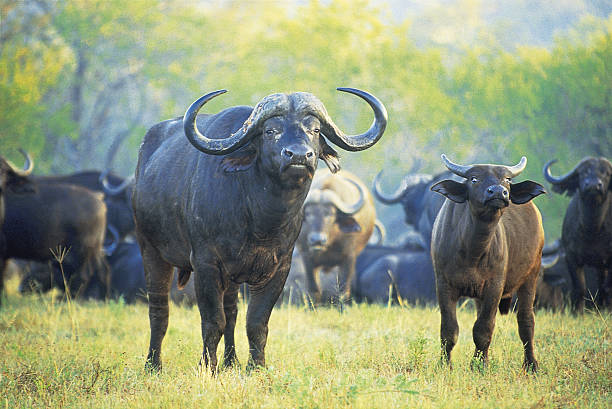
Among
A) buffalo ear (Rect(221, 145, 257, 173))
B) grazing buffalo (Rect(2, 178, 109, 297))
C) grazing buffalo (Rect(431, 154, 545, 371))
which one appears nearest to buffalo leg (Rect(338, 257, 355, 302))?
grazing buffalo (Rect(2, 178, 109, 297))

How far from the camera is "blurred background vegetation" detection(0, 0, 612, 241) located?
2309 cm

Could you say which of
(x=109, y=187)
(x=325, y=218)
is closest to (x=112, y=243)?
(x=109, y=187)

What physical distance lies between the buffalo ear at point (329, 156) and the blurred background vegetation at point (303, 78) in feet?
53.1

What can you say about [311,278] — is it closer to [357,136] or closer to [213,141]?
[357,136]

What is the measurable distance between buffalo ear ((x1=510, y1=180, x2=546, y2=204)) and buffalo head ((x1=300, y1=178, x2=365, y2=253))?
555 centimetres

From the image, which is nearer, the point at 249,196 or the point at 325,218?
the point at 249,196

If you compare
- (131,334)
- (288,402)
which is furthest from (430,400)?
(131,334)

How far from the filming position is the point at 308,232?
12078 millimetres

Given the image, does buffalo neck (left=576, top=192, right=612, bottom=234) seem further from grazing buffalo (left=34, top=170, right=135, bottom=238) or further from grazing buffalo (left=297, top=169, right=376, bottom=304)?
grazing buffalo (left=34, top=170, right=135, bottom=238)

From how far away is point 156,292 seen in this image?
6645 millimetres

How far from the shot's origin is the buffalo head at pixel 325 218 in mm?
11680

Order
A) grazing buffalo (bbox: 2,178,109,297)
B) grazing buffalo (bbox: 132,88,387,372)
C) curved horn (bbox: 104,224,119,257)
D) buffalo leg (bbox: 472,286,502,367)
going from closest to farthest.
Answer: grazing buffalo (bbox: 132,88,387,372)
buffalo leg (bbox: 472,286,502,367)
grazing buffalo (bbox: 2,178,109,297)
curved horn (bbox: 104,224,119,257)

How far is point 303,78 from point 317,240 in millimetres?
24637

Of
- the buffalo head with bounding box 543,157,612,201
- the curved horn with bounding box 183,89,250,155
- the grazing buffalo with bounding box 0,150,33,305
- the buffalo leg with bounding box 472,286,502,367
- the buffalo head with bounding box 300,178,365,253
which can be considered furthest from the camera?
the buffalo head with bounding box 300,178,365,253
